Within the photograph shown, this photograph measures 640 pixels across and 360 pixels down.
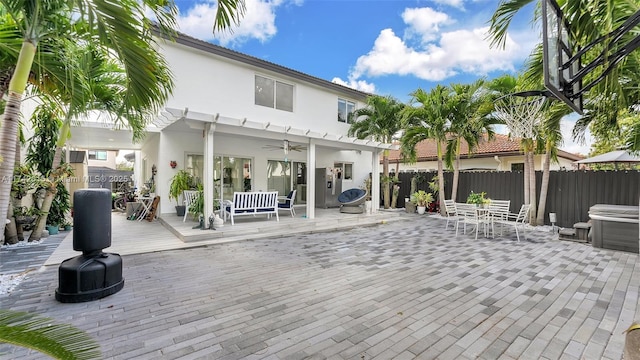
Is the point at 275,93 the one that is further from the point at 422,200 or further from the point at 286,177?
the point at 422,200

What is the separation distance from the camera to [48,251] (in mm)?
5617

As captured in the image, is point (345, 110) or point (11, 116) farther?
point (345, 110)

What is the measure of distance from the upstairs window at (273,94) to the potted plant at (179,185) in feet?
13.0

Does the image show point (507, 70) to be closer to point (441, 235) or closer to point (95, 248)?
point (441, 235)

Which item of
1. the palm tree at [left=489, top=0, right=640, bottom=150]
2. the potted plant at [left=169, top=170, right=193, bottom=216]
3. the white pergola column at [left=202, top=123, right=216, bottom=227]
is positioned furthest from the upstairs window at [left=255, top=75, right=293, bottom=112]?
the palm tree at [left=489, top=0, right=640, bottom=150]

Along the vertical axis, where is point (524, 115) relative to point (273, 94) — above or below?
below

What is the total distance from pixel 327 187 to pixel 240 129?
645 centimetres

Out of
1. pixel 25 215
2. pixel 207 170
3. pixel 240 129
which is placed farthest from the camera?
pixel 240 129

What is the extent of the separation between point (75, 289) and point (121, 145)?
37.2ft

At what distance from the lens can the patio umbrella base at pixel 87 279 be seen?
3.44 metres

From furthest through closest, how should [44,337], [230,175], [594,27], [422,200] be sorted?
1. [422,200]
2. [230,175]
3. [594,27]
4. [44,337]

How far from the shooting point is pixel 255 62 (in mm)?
10586

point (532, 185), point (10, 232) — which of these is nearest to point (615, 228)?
point (532, 185)

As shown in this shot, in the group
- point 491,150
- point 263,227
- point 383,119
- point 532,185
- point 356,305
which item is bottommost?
point 356,305
